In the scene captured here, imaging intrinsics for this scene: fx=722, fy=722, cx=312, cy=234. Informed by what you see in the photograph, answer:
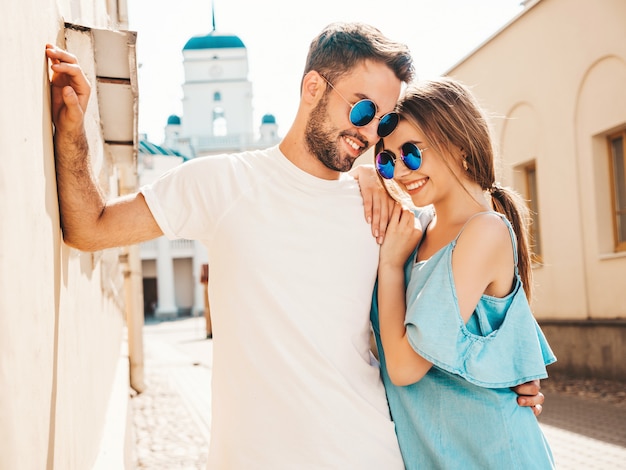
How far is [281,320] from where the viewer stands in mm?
2096

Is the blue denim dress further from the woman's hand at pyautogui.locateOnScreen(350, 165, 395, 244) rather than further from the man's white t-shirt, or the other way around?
the woman's hand at pyautogui.locateOnScreen(350, 165, 395, 244)

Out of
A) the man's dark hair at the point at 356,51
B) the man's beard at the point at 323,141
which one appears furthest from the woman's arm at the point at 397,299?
the man's dark hair at the point at 356,51

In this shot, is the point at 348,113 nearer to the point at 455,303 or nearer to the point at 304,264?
the point at 304,264

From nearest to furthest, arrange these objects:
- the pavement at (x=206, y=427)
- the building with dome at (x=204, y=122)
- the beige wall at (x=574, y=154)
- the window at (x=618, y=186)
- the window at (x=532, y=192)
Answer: the pavement at (x=206, y=427), the beige wall at (x=574, y=154), the window at (x=618, y=186), the window at (x=532, y=192), the building with dome at (x=204, y=122)

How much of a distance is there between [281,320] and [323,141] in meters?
0.65

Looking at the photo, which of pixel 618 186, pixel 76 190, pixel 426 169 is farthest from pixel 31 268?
pixel 618 186

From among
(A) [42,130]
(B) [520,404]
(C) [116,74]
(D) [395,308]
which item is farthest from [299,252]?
(C) [116,74]

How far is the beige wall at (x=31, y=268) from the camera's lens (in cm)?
104

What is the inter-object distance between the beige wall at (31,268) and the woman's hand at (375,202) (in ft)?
3.14

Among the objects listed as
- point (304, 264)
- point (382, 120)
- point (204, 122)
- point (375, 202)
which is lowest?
point (304, 264)

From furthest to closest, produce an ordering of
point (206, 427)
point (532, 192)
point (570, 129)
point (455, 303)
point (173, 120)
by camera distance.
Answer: point (173, 120), point (532, 192), point (570, 129), point (206, 427), point (455, 303)

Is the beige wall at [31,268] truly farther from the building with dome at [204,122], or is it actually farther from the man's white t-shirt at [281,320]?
the building with dome at [204,122]

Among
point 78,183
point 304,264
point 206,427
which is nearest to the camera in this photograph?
point 78,183

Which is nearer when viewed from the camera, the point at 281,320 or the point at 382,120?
the point at 281,320
